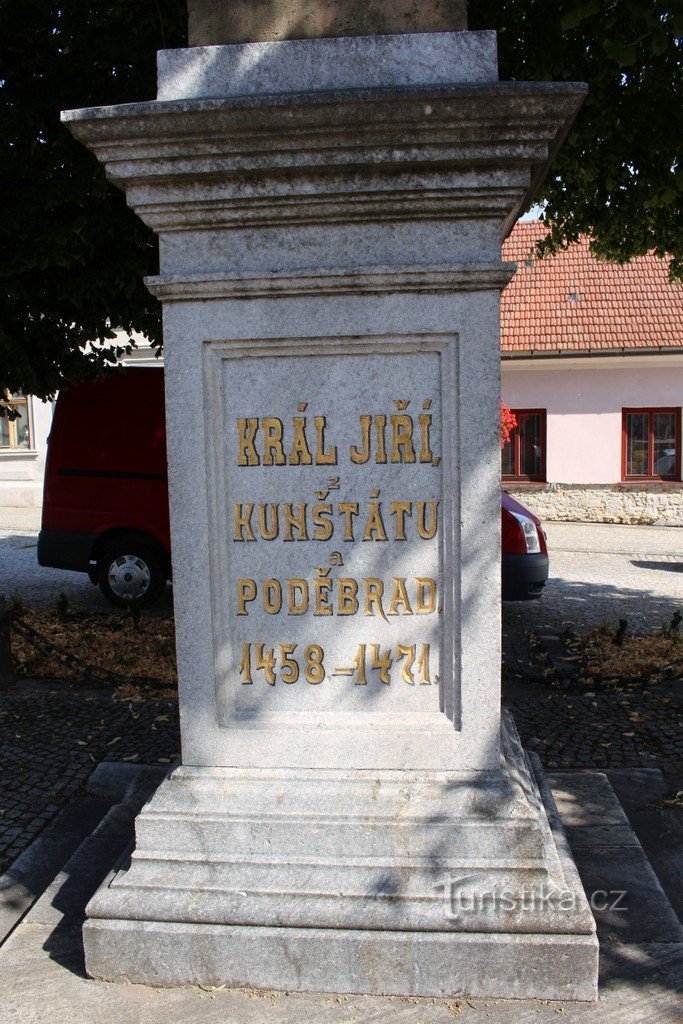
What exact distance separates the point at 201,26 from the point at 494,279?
4.04 feet

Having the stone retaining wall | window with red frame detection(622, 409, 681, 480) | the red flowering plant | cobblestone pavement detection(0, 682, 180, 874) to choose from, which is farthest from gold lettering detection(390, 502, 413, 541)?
window with red frame detection(622, 409, 681, 480)

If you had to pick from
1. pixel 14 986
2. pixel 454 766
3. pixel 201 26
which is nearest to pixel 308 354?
pixel 201 26

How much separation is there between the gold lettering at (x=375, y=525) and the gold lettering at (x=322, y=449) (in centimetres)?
19

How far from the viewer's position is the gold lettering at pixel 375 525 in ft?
9.23

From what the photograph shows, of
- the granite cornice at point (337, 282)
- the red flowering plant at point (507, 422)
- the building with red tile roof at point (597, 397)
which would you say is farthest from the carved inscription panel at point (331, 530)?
the building with red tile roof at point (597, 397)

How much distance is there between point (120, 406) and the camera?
29.5 ft

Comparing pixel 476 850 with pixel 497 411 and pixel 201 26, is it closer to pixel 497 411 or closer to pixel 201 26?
pixel 497 411

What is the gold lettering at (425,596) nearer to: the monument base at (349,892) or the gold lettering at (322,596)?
the gold lettering at (322,596)

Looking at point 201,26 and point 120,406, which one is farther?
point 120,406

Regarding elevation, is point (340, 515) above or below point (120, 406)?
below

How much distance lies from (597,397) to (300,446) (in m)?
16.6

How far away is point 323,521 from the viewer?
283cm

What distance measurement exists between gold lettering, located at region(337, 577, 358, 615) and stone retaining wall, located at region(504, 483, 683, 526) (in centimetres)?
1530

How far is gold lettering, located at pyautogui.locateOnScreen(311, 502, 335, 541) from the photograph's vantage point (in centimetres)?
283
